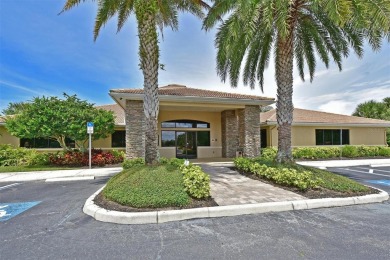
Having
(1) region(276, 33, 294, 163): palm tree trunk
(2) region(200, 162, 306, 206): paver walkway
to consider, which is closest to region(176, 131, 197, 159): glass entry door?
(2) region(200, 162, 306, 206): paver walkway

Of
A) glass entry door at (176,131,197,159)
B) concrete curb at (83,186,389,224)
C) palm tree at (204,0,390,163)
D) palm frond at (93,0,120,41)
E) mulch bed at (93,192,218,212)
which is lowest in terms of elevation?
concrete curb at (83,186,389,224)

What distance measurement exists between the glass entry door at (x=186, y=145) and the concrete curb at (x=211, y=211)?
12921 mm

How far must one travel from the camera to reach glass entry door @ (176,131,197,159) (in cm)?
1911

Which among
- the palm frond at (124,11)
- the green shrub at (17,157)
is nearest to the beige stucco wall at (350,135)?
the palm frond at (124,11)

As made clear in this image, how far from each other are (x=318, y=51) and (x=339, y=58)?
1.12m

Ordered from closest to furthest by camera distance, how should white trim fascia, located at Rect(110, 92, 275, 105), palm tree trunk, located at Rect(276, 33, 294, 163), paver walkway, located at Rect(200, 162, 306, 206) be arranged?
paver walkway, located at Rect(200, 162, 306, 206)
palm tree trunk, located at Rect(276, 33, 294, 163)
white trim fascia, located at Rect(110, 92, 275, 105)

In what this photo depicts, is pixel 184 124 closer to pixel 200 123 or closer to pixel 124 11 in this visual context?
pixel 200 123

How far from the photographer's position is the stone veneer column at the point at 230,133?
18.2 m

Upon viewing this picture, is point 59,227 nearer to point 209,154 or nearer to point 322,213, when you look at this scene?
point 322,213

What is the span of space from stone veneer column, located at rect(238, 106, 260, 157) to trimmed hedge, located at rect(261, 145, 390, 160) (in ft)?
4.01

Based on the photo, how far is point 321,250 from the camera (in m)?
3.76

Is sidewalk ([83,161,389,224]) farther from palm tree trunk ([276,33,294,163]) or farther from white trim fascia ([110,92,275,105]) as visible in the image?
white trim fascia ([110,92,275,105])

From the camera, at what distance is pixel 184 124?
19.2 m

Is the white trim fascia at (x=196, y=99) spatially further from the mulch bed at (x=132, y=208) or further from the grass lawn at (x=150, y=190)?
the mulch bed at (x=132, y=208)
